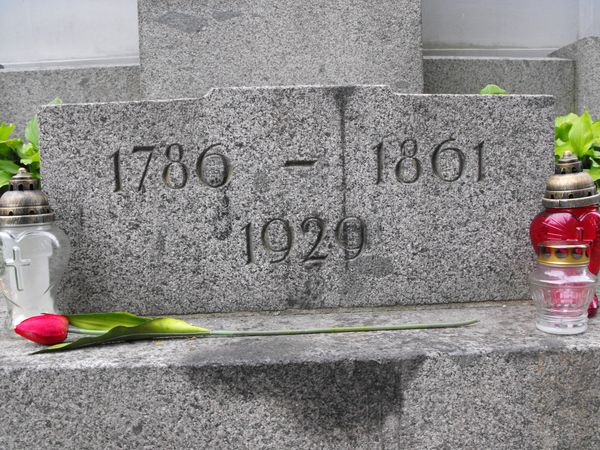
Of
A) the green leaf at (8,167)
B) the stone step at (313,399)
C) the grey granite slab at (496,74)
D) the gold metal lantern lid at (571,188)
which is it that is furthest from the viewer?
the grey granite slab at (496,74)

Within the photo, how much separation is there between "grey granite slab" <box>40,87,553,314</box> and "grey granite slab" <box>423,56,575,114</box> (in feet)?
6.31

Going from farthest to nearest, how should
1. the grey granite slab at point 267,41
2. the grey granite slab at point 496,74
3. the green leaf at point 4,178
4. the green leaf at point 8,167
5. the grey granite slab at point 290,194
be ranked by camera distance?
the grey granite slab at point 496,74, the grey granite slab at point 267,41, the green leaf at point 8,167, the green leaf at point 4,178, the grey granite slab at point 290,194

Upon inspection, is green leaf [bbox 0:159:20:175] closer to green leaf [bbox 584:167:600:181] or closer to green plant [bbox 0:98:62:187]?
green plant [bbox 0:98:62:187]

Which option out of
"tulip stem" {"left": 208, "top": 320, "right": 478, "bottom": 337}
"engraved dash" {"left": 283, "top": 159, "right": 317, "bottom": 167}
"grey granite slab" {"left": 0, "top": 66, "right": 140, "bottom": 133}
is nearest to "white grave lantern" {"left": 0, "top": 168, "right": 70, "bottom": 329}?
"tulip stem" {"left": 208, "top": 320, "right": 478, "bottom": 337}

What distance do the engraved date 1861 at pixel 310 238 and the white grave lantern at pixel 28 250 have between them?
0.66m

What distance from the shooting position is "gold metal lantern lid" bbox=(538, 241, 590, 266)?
1640 mm

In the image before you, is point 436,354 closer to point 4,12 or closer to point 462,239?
point 462,239

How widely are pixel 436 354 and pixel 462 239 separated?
0.66 meters

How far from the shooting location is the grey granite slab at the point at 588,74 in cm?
388

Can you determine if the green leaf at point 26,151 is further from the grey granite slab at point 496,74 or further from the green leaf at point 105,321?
the grey granite slab at point 496,74

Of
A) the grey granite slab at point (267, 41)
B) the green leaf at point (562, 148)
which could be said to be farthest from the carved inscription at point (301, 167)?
the grey granite slab at point (267, 41)

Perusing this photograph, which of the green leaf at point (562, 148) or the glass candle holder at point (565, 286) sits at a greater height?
the green leaf at point (562, 148)

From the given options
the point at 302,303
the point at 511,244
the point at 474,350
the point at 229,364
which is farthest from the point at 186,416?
the point at 511,244

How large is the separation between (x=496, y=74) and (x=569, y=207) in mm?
2480
